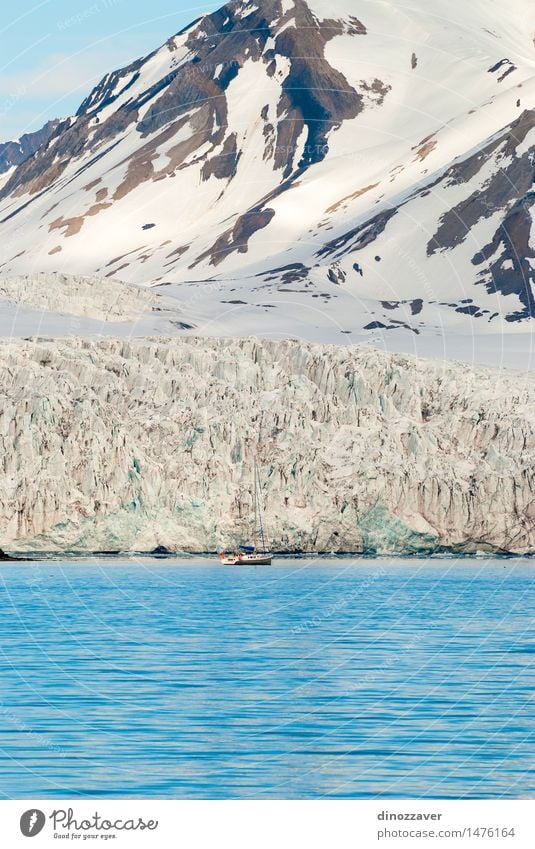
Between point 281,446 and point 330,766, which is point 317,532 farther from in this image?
point 330,766

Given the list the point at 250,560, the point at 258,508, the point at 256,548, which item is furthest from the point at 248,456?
the point at 250,560

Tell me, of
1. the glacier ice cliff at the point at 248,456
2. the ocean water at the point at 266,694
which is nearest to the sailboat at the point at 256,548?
the glacier ice cliff at the point at 248,456

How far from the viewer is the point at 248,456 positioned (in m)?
96.1

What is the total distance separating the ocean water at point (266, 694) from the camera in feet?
94.9

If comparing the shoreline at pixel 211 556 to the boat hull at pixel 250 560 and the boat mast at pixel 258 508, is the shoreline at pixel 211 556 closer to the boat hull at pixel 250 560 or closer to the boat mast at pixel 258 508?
the boat mast at pixel 258 508

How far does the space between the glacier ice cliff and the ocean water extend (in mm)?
18851

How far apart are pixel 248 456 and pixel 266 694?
56.8 meters

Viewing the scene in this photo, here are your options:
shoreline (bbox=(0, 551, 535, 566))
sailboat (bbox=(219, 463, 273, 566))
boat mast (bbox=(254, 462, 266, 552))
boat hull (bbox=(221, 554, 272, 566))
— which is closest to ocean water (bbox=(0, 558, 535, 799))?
boat hull (bbox=(221, 554, 272, 566))

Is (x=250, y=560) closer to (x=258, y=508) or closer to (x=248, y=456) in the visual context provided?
(x=258, y=508)

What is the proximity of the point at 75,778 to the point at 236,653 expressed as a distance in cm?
1924

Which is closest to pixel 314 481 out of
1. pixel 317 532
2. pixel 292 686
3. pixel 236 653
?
pixel 317 532

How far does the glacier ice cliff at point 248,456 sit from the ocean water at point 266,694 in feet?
61.8

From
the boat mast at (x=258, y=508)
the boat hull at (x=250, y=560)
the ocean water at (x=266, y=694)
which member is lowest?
the boat hull at (x=250, y=560)

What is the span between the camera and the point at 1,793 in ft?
89.5
